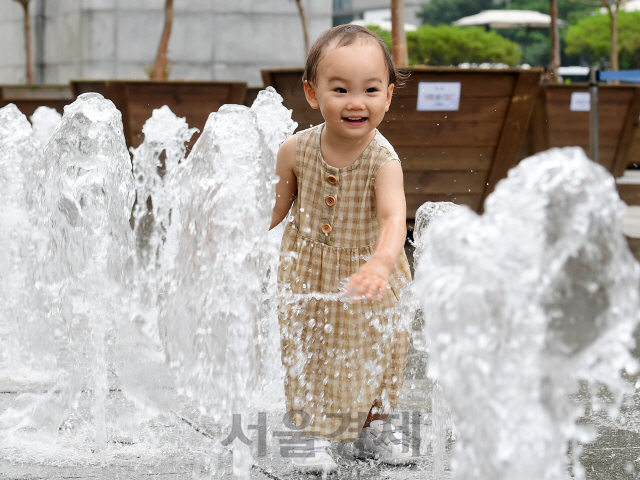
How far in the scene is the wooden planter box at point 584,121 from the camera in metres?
8.66

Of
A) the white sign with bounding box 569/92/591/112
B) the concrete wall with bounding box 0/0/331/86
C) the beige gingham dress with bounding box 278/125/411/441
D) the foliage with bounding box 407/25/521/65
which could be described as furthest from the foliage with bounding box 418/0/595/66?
the beige gingham dress with bounding box 278/125/411/441

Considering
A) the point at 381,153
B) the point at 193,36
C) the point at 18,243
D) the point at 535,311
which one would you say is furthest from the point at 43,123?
the point at 535,311

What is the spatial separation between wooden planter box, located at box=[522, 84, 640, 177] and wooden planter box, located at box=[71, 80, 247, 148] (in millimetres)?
2695

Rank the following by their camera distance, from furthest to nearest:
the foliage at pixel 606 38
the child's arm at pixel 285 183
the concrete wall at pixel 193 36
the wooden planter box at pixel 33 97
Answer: the foliage at pixel 606 38
the concrete wall at pixel 193 36
the wooden planter box at pixel 33 97
the child's arm at pixel 285 183

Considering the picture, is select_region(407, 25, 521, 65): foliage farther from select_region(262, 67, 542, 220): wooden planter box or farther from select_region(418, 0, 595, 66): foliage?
select_region(262, 67, 542, 220): wooden planter box

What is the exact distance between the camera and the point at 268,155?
2404 mm

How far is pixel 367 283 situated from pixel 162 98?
6063mm

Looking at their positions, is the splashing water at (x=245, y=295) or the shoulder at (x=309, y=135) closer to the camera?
the splashing water at (x=245, y=295)

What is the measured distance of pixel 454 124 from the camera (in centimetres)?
692

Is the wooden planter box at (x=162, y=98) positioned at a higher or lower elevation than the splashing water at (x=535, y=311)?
higher

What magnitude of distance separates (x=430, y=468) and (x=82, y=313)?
1399 mm

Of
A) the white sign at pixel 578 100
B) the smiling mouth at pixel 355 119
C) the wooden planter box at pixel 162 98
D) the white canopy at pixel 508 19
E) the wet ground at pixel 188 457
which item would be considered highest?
the white canopy at pixel 508 19

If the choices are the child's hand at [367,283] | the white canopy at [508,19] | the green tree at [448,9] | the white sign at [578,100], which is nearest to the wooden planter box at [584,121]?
the white sign at [578,100]

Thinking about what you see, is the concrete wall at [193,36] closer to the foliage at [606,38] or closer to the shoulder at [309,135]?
the shoulder at [309,135]
